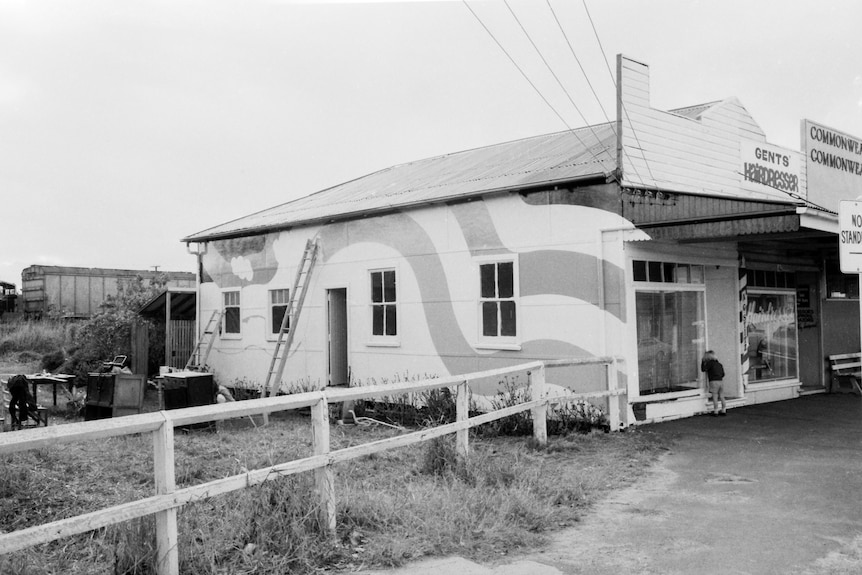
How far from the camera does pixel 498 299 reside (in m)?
13.6

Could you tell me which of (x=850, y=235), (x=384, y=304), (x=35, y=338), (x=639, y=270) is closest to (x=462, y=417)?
(x=850, y=235)

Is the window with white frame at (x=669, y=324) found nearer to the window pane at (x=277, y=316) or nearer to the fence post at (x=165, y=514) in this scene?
the window pane at (x=277, y=316)

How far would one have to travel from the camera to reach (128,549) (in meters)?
4.79

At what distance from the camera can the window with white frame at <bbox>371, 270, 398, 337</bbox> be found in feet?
51.5

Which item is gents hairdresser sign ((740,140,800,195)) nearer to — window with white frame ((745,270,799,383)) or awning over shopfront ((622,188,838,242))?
A: window with white frame ((745,270,799,383))

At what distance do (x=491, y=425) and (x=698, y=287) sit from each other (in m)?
4.80

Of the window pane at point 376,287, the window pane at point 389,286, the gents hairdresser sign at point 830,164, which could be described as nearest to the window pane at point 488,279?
the window pane at point 389,286

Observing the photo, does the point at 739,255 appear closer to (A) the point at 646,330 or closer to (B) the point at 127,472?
(A) the point at 646,330

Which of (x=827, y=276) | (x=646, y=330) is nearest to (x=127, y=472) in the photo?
(x=646, y=330)

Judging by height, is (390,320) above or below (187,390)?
above

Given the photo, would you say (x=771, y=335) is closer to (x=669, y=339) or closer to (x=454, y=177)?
(x=669, y=339)

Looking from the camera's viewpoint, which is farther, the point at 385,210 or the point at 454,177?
the point at 454,177

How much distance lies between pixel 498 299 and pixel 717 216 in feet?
13.4

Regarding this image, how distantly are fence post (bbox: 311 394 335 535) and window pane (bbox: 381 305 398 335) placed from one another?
9711 mm
